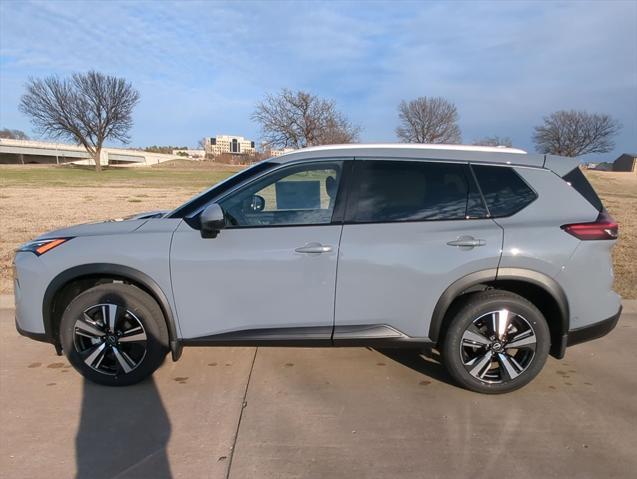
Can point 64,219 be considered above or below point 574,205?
below

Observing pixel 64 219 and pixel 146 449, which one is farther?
pixel 64 219

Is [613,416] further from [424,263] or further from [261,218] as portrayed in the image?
[261,218]

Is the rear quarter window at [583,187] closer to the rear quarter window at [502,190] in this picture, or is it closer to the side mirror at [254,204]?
the rear quarter window at [502,190]

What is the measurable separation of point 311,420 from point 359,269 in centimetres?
105

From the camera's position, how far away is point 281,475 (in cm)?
247

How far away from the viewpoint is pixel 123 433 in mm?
2809

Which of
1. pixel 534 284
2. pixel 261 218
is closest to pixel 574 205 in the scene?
pixel 534 284

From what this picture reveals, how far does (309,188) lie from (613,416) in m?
2.63

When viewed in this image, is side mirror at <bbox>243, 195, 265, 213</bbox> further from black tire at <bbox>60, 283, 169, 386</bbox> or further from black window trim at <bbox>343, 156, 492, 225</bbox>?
black tire at <bbox>60, 283, 169, 386</bbox>

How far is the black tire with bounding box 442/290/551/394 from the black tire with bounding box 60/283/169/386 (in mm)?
2108

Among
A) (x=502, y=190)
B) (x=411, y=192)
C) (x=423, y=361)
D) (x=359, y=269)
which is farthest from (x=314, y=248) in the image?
(x=423, y=361)

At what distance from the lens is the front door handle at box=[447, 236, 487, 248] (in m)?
3.04

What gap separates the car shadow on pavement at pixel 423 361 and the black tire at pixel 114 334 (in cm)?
192

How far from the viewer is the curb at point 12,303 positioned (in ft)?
16.5
